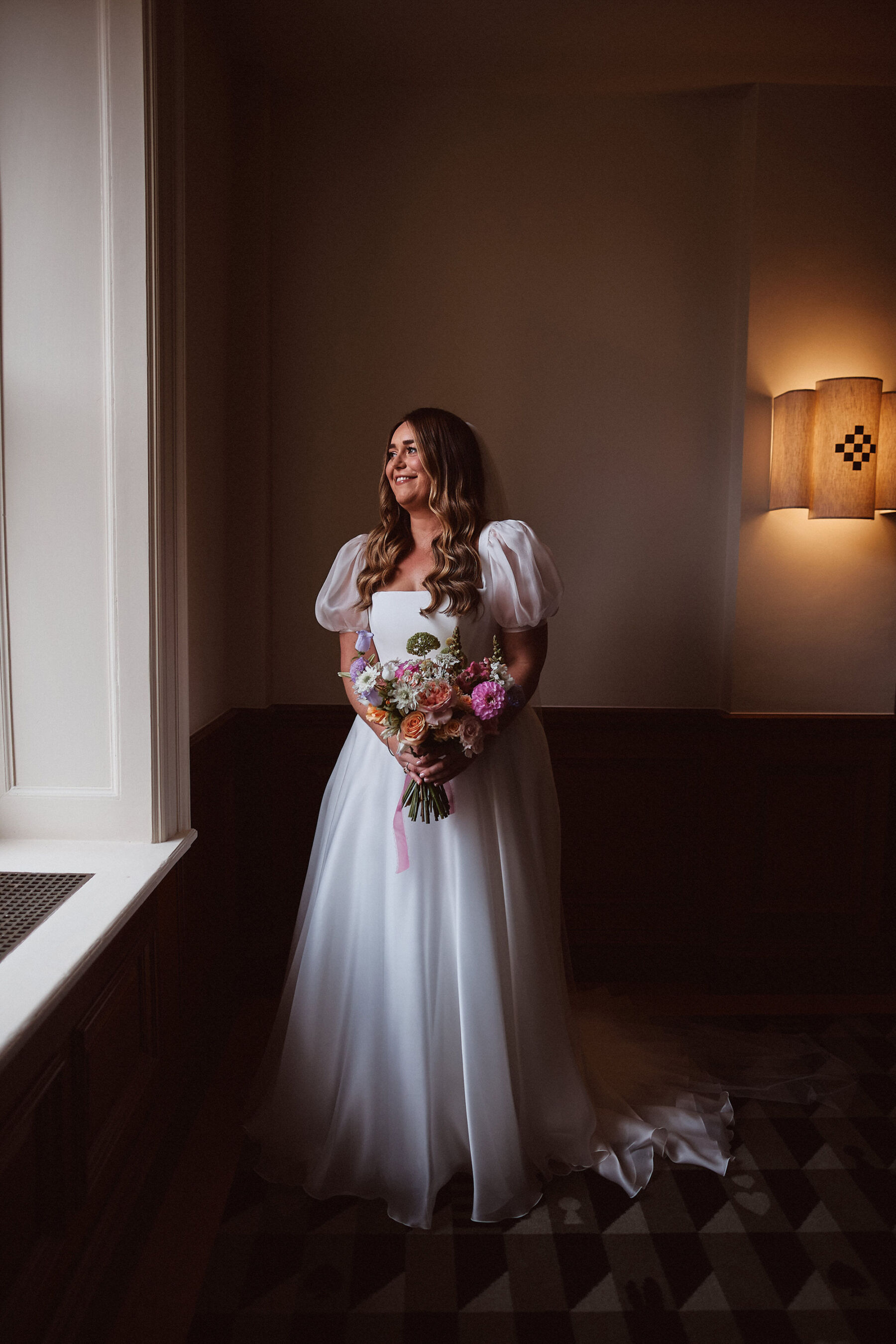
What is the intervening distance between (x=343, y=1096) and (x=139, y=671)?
1126 millimetres

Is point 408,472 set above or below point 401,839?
above

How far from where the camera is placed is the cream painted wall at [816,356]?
8.82 feet

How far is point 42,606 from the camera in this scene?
1786 millimetres

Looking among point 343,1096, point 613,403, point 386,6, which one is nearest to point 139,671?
point 343,1096

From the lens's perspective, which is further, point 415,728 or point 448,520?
point 448,520

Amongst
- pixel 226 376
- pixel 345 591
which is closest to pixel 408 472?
pixel 345 591

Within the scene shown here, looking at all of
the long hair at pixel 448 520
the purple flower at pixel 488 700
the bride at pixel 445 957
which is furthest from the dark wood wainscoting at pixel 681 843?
the purple flower at pixel 488 700

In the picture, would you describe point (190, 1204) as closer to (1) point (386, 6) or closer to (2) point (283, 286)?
(2) point (283, 286)

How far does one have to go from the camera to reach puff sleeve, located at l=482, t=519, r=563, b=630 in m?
1.95

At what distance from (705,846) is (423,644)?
1.66 meters

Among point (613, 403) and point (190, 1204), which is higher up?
point (613, 403)

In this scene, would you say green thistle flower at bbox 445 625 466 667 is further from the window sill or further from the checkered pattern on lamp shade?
the checkered pattern on lamp shade

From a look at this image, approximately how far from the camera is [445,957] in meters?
1.90

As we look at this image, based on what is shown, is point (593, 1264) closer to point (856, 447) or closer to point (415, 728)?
point (415, 728)
